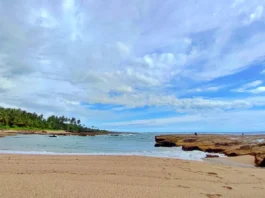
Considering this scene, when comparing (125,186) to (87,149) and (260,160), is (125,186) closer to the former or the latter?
(260,160)

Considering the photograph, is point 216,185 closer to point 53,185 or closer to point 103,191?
point 103,191

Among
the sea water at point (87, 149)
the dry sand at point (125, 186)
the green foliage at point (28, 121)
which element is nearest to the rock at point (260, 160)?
the sea water at point (87, 149)

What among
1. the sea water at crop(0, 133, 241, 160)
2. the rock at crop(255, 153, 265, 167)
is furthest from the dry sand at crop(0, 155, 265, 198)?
the sea water at crop(0, 133, 241, 160)

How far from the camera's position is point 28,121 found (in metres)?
144

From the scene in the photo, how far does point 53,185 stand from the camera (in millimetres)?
8141

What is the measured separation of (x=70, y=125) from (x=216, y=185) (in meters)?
192

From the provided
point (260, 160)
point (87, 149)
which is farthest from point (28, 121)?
point (260, 160)

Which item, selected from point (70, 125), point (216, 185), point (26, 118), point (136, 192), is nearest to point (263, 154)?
point (216, 185)

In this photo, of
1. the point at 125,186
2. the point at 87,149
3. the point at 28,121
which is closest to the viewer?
the point at 125,186

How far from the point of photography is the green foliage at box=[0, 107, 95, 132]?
128 m

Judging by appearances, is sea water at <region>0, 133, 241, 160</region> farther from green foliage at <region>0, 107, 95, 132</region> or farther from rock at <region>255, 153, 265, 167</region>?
green foliage at <region>0, 107, 95, 132</region>

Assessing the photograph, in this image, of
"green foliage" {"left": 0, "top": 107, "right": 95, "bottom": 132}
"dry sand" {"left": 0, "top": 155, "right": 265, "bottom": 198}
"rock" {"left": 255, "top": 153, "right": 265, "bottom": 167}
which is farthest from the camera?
"green foliage" {"left": 0, "top": 107, "right": 95, "bottom": 132}

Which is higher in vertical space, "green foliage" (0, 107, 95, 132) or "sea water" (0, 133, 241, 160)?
"green foliage" (0, 107, 95, 132)

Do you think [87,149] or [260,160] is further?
[87,149]
